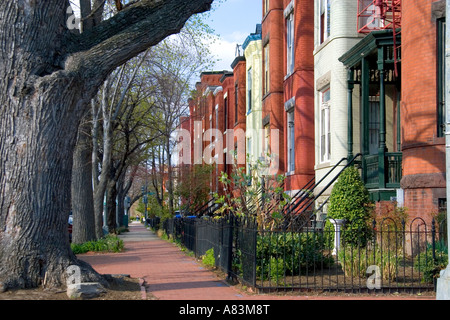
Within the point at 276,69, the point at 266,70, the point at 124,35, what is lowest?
the point at 124,35

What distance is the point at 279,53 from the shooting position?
83.7 feet

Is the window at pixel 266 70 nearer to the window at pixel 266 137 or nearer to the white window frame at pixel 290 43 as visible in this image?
the window at pixel 266 137

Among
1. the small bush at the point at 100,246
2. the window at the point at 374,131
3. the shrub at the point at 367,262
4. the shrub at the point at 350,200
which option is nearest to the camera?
the shrub at the point at 367,262

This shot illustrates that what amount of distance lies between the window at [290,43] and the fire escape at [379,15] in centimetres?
488

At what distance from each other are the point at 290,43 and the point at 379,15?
6436mm

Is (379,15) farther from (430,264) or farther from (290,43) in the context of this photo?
(430,264)

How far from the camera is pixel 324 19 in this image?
2050cm

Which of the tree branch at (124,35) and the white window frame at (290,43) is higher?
the white window frame at (290,43)

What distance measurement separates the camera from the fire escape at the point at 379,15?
1731cm

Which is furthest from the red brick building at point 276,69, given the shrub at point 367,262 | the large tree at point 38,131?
the large tree at point 38,131

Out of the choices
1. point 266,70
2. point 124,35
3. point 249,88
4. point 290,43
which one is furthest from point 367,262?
point 249,88

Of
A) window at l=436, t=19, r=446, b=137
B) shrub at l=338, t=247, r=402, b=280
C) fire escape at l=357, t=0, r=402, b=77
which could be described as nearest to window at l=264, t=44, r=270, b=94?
fire escape at l=357, t=0, r=402, b=77

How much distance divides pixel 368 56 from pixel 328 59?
2.50 m

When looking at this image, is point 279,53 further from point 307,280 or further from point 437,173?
point 307,280
